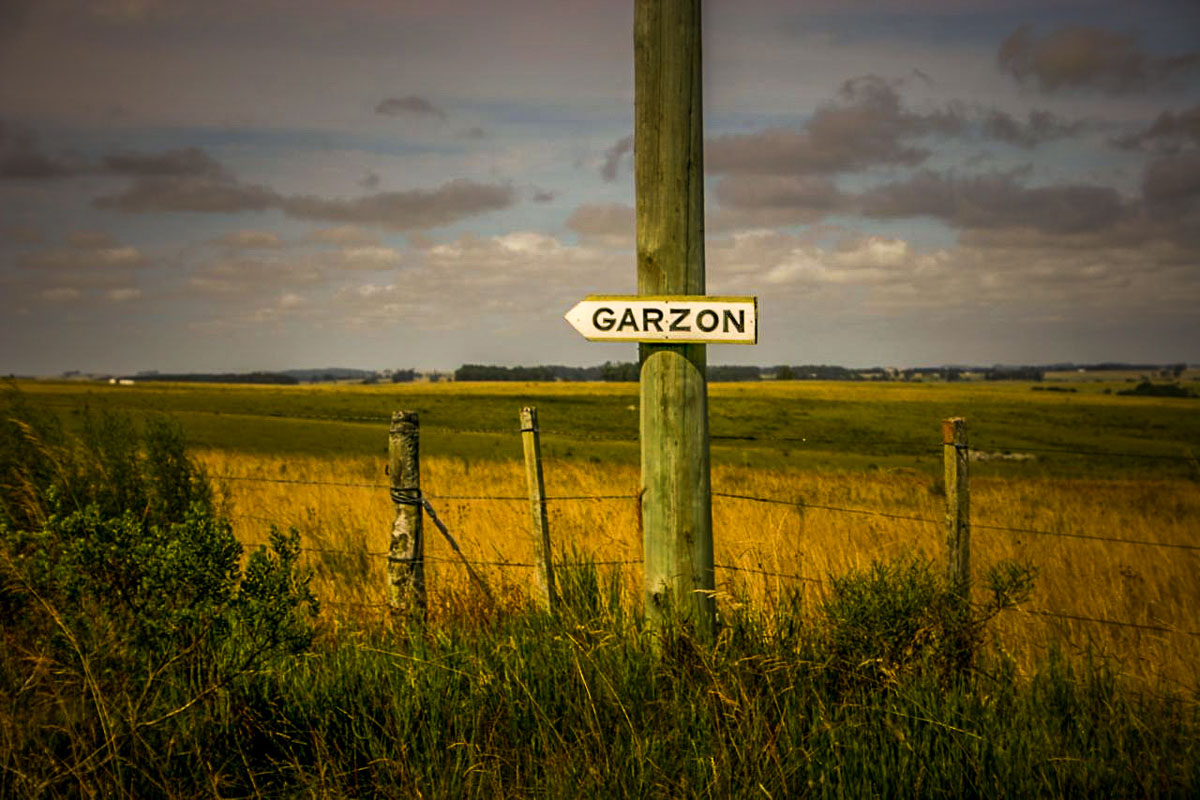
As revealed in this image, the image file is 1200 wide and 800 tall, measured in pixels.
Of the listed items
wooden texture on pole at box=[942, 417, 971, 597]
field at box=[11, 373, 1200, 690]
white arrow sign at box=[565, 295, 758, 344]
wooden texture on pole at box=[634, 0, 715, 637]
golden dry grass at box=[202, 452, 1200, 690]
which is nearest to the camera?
white arrow sign at box=[565, 295, 758, 344]

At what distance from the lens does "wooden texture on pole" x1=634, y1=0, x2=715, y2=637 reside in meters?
4.64

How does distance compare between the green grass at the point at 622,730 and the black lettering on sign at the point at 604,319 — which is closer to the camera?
the green grass at the point at 622,730

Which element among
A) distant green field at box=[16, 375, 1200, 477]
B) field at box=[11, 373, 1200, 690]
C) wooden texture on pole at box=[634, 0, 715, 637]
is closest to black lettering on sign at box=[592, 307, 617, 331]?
wooden texture on pole at box=[634, 0, 715, 637]

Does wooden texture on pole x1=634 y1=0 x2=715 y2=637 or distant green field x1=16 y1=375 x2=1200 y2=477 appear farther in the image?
distant green field x1=16 y1=375 x2=1200 y2=477

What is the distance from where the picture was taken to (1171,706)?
14.3ft

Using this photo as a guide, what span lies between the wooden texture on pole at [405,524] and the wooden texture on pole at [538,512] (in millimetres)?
771

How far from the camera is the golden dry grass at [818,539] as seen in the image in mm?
6566

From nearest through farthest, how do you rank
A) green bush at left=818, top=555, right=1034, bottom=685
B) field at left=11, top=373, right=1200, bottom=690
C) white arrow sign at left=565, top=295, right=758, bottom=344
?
1. green bush at left=818, top=555, right=1034, bottom=685
2. white arrow sign at left=565, top=295, right=758, bottom=344
3. field at left=11, top=373, right=1200, bottom=690

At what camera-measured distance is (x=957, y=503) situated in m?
5.99

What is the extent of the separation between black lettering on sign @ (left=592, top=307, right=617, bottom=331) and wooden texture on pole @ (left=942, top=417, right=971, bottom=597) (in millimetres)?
2686

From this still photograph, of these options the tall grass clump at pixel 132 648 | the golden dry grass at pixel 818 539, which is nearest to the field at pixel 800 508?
the golden dry grass at pixel 818 539

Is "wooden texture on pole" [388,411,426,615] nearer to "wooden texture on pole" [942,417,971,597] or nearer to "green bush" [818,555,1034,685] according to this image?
"green bush" [818,555,1034,685]

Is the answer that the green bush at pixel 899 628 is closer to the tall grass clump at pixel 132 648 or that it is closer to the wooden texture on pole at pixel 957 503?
the wooden texture on pole at pixel 957 503

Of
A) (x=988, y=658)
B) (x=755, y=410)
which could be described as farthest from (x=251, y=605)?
(x=755, y=410)
